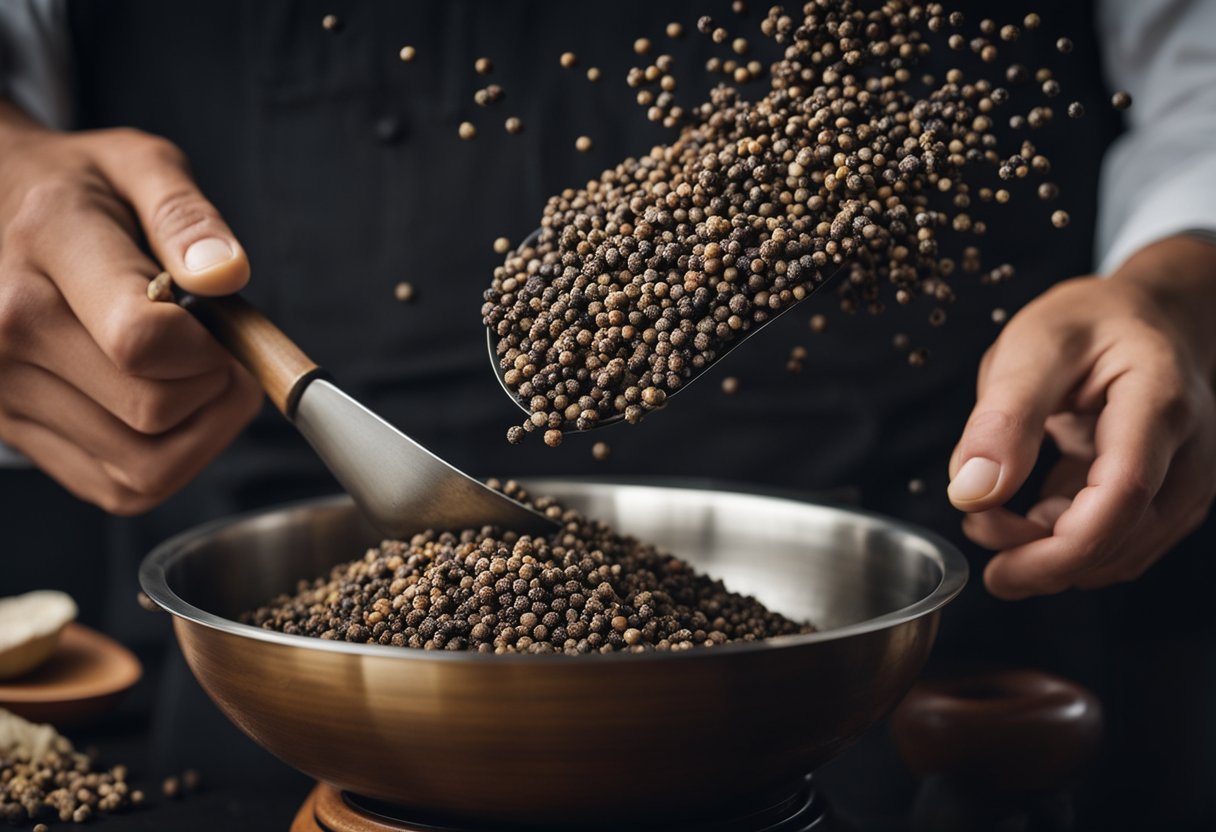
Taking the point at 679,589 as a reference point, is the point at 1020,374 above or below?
above

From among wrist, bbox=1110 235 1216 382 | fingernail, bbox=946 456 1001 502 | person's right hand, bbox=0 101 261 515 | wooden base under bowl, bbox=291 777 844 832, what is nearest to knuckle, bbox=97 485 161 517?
person's right hand, bbox=0 101 261 515

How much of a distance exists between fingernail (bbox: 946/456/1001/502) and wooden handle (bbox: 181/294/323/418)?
535 millimetres

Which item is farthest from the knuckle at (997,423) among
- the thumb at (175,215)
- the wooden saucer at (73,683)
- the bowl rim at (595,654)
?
the wooden saucer at (73,683)

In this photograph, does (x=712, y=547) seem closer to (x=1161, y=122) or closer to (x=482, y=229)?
(x=482, y=229)

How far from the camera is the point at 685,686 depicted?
64 centimetres

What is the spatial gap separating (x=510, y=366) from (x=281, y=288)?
2.03ft

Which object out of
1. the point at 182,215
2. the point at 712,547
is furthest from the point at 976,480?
the point at 182,215

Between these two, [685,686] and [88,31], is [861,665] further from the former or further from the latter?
[88,31]

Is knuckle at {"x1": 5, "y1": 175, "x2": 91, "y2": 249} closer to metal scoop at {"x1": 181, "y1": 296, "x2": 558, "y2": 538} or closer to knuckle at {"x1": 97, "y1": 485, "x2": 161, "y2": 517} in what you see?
metal scoop at {"x1": 181, "y1": 296, "x2": 558, "y2": 538}

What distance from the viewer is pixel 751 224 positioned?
2.86 ft

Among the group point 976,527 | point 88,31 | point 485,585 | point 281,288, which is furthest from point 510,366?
point 88,31

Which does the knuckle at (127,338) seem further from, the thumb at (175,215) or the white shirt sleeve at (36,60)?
the white shirt sleeve at (36,60)

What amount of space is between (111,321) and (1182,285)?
3.35 ft

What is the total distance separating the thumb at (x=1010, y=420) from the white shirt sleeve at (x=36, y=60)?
1139 millimetres
